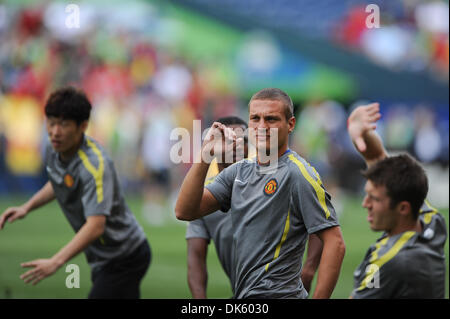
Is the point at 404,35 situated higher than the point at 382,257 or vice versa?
the point at 404,35

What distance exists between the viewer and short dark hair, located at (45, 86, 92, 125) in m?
5.64

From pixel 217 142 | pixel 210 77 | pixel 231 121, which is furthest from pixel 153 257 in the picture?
pixel 210 77

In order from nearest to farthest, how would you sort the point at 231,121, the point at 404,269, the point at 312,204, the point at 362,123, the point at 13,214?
the point at 404,269
the point at 312,204
the point at 362,123
the point at 231,121
the point at 13,214

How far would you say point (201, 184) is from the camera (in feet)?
13.2

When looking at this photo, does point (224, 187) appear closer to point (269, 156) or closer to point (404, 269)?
point (269, 156)

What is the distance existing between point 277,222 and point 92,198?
6.20 feet

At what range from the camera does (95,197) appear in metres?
5.43

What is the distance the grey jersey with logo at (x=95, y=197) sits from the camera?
18.0 ft

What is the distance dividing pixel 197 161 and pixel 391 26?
80.7ft

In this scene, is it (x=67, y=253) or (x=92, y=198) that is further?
(x=92, y=198)

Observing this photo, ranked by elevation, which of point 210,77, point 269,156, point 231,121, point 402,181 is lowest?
point 402,181

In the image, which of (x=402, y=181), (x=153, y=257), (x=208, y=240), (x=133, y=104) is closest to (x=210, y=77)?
(x=133, y=104)

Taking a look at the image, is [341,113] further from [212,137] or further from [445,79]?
[212,137]

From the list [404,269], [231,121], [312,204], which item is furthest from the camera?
[231,121]
